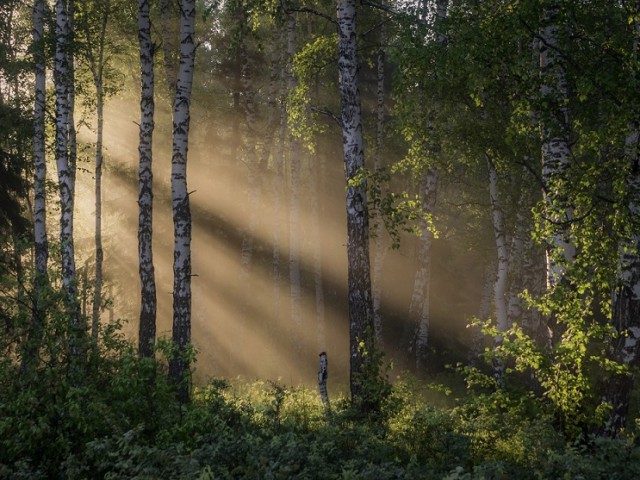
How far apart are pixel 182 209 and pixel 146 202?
2404 millimetres

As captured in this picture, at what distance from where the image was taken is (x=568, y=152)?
903cm

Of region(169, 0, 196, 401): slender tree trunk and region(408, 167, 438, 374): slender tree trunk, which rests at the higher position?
region(169, 0, 196, 401): slender tree trunk

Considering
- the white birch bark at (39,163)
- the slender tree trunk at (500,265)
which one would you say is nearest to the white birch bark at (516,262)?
the slender tree trunk at (500,265)

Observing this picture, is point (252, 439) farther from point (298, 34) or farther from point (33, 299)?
point (298, 34)

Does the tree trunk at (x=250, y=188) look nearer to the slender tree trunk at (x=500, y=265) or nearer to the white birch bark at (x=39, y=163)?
the white birch bark at (x=39, y=163)

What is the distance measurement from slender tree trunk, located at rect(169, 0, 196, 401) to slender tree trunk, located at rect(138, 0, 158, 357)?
181 cm

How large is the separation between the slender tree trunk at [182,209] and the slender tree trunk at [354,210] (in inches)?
127

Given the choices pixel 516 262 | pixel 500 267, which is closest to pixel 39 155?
pixel 500 267

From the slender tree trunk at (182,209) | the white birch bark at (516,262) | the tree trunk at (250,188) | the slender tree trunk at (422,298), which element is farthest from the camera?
the tree trunk at (250,188)

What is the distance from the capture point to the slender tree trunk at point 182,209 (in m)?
12.0

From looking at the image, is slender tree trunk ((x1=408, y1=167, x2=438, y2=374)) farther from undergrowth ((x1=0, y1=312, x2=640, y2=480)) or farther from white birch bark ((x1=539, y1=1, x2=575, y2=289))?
undergrowth ((x1=0, y1=312, x2=640, y2=480))

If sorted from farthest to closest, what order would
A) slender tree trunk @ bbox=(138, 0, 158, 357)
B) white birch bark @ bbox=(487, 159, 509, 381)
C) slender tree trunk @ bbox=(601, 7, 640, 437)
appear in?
white birch bark @ bbox=(487, 159, 509, 381), slender tree trunk @ bbox=(138, 0, 158, 357), slender tree trunk @ bbox=(601, 7, 640, 437)

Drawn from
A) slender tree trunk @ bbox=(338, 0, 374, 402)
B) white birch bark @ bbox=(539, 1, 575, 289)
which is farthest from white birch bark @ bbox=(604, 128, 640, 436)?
slender tree trunk @ bbox=(338, 0, 374, 402)

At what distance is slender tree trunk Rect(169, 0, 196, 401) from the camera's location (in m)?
12.0
